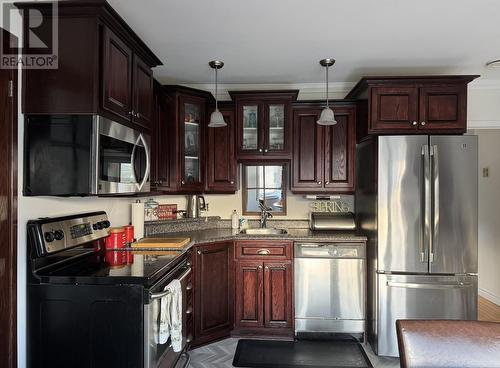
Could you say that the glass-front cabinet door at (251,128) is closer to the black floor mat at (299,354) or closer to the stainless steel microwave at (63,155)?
the stainless steel microwave at (63,155)

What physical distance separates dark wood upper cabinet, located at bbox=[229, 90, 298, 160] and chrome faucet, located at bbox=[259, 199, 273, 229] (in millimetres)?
574

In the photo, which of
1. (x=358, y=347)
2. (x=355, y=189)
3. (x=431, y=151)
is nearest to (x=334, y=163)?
(x=355, y=189)

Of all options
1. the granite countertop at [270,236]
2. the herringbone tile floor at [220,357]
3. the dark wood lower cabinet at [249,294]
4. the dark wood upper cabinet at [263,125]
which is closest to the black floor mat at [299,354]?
the herringbone tile floor at [220,357]

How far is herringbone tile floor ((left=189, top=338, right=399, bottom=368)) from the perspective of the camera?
8.27 feet

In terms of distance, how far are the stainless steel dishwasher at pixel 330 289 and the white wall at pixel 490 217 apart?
2.44 meters

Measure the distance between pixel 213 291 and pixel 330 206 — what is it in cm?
156

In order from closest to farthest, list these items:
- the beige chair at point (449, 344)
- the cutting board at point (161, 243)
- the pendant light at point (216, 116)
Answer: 1. the beige chair at point (449, 344)
2. the cutting board at point (161, 243)
3. the pendant light at point (216, 116)

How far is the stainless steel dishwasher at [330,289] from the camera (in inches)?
112

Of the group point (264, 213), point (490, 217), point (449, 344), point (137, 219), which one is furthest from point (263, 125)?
point (490, 217)

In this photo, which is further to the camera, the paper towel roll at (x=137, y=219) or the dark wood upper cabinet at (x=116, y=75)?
the paper towel roll at (x=137, y=219)

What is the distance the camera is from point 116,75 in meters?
1.89

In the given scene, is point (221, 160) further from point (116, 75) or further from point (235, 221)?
point (116, 75)

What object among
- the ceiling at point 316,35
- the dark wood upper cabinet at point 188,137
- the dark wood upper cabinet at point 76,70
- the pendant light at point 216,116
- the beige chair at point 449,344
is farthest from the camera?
the dark wood upper cabinet at point 188,137

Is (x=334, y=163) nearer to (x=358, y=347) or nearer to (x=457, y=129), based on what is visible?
(x=457, y=129)
